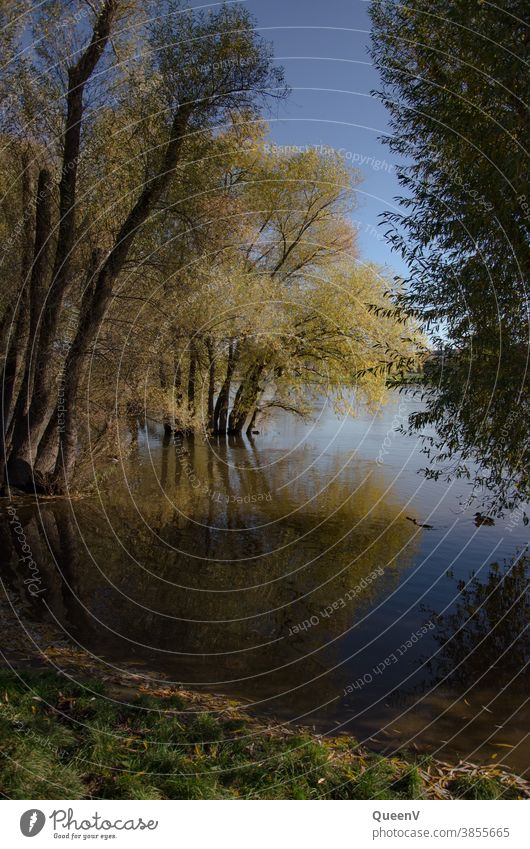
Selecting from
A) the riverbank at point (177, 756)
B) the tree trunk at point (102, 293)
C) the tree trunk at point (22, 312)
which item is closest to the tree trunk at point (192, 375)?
the tree trunk at point (22, 312)

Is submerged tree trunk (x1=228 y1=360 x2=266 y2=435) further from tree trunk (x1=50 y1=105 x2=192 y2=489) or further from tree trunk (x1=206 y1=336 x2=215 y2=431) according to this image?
tree trunk (x1=50 y1=105 x2=192 y2=489)

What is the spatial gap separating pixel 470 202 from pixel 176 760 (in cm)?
887

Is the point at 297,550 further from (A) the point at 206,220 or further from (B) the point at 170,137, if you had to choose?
(B) the point at 170,137

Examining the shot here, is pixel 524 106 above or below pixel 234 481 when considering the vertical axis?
above

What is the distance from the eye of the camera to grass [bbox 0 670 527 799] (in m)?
5.27

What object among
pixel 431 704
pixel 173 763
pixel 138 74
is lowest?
pixel 431 704

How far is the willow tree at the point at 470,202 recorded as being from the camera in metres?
8.72

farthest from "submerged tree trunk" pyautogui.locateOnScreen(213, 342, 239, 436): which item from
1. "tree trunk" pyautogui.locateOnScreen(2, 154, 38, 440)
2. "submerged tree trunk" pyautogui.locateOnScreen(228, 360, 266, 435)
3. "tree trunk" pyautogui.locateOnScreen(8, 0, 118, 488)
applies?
"tree trunk" pyautogui.locateOnScreen(8, 0, 118, 488)

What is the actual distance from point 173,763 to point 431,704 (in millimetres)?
3973

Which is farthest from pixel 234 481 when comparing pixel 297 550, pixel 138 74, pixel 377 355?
pixel 138 74

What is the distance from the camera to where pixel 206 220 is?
19.9 metres

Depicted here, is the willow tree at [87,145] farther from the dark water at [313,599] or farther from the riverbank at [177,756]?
the riverbank at [177,756]

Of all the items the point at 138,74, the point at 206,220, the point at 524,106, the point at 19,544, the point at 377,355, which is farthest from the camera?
the point at 377,355

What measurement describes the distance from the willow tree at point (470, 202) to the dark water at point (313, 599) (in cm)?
292
